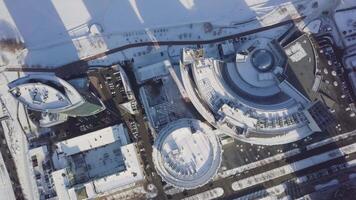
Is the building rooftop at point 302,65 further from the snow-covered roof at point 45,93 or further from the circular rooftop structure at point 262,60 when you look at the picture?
the snow-covered roof at point 45,93

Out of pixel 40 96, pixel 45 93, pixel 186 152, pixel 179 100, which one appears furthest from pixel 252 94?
pixel 40 96

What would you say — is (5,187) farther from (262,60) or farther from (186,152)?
(262,60)

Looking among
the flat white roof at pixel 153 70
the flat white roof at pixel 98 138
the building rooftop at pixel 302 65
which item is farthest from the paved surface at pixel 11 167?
the building rooftop at pixel 302 65

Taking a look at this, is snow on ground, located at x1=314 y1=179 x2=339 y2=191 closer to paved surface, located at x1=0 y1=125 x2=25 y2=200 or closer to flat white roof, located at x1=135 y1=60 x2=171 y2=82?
flat white roof, located at x1=135 y1=60 x2=171 y2=82

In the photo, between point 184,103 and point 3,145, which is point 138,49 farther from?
point 3,145

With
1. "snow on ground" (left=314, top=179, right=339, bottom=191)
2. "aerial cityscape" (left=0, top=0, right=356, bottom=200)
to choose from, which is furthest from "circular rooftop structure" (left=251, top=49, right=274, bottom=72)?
"snow on ground" (left=314, top=179, right=339, bottom=191)

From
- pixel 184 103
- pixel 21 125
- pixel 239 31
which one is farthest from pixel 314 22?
pixel 21 125
